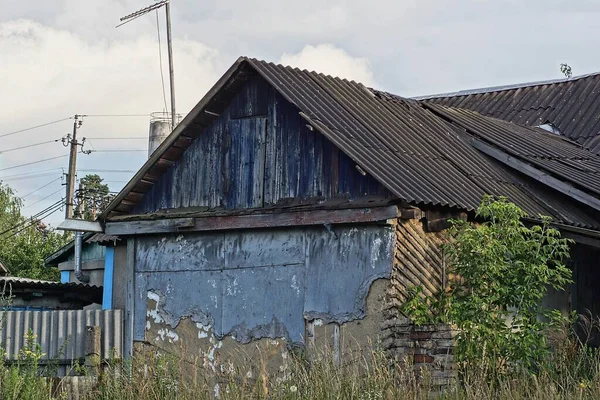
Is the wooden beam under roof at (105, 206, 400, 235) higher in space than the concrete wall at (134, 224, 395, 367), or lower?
higher

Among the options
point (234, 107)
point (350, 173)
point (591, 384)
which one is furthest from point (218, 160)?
point (591, 384)

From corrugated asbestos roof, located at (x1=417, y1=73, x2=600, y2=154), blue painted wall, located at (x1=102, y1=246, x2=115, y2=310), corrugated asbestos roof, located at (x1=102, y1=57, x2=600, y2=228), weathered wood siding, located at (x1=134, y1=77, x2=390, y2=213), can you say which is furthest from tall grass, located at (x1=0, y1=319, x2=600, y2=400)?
blue painted wall, located at (x1=102, y1=246, x2=115, y2=310)

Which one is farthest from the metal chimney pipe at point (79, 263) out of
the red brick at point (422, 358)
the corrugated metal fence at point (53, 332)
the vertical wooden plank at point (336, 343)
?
the red brick at point (422, 358)

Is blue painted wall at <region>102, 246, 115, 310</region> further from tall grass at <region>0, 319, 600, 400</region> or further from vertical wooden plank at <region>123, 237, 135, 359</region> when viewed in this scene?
tall grass at <region>0, 319, 600, 400</region>

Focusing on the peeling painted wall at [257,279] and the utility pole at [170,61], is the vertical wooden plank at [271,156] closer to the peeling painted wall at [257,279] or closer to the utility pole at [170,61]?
the peeling painted wall at [257,279]

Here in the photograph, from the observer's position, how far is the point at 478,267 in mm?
10555

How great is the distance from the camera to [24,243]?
3472 centimetres

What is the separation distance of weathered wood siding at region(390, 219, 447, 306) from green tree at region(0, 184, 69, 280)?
2373 centimetres

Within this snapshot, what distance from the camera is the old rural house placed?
36.9ft

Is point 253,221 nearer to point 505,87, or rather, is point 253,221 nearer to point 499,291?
point 499,291

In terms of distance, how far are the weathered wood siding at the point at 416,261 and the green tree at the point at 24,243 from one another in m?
23.7

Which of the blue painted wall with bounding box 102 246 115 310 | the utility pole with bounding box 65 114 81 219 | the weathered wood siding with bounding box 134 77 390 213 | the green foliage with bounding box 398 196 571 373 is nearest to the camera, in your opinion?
the green foliage with bounding box 398 196 571 373

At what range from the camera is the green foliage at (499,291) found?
9.99 meters

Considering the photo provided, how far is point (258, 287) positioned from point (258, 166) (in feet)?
5.06
